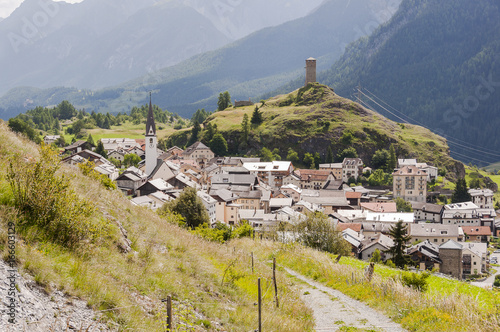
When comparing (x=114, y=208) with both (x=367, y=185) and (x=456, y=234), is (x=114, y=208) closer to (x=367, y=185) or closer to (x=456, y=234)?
(x=456, y=234)

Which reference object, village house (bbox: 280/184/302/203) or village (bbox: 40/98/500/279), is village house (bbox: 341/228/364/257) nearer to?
village (bbox: 40/98/500/279)

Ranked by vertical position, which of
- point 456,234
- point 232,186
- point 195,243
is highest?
point 195,243

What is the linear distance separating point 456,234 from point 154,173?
4948 centimetres

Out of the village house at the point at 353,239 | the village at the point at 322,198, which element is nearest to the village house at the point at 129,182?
the village at the point at 322,198

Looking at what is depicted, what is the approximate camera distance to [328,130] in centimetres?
12181

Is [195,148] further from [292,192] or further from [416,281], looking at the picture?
[416,281]

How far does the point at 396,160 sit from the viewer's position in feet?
378

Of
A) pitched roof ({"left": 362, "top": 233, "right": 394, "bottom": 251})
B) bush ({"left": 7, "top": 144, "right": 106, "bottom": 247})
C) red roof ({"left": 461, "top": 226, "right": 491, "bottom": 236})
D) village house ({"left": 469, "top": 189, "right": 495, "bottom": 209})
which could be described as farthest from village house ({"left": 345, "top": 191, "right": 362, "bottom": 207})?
bush ({"left": 7, "top": 144, "right": 106, "bottom": 247})

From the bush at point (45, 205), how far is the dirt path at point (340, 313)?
663 centimetres

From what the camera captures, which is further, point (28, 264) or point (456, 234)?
point (456, 234)

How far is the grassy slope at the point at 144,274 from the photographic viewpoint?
7.62 meters

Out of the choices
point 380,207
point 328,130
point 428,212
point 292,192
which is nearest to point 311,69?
point 328,130

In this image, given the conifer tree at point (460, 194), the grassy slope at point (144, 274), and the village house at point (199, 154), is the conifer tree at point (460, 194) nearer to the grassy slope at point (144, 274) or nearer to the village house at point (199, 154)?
the village house at point (199, 154)

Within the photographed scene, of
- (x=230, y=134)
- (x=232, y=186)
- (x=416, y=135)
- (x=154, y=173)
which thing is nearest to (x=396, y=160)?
(x=416, y=135)
